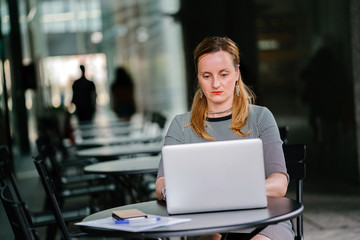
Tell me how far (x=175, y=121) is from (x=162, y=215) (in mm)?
656

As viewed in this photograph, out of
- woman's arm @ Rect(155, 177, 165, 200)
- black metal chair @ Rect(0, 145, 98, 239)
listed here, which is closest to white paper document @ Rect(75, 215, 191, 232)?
woman's arm @ Rect(155, 177, 165, 200)

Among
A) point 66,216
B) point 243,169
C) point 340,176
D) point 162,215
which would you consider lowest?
point 340,176

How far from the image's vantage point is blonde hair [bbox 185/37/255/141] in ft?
10.5

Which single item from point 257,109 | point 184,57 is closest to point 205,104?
point 257,109

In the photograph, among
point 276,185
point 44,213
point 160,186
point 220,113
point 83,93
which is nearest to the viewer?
point 276,185

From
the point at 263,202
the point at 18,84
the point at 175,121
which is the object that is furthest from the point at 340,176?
the point at 18,84

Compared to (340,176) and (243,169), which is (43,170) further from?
(340,176)

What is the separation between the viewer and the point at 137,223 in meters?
2.59

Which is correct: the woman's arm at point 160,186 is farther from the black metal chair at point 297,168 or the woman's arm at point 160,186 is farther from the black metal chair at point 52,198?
the black metal chair at point 297,168

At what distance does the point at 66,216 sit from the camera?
4375 mm

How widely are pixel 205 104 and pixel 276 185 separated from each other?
0.51 m

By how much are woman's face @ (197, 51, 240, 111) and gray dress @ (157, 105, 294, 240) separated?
0.39 feet

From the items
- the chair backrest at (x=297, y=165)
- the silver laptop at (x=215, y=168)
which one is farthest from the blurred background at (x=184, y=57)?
the silver laptop at (x=215, y=168)

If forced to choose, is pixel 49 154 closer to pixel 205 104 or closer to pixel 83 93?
pixel 205 104
